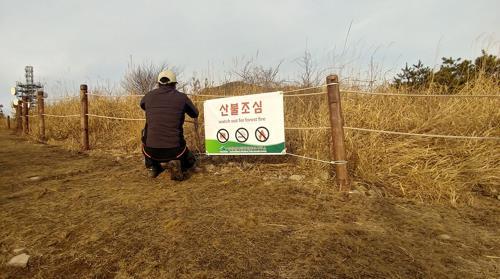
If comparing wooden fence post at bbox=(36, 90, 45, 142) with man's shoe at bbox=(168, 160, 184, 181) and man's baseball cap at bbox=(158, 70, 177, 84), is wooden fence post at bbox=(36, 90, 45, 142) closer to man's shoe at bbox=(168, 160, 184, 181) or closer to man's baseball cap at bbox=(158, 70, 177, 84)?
man's baseball cap at bbox=(158, 70, 177, 84)

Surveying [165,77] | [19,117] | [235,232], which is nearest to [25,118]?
[19,117]

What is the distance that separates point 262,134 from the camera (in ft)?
13.1

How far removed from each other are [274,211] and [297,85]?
413 centimetres

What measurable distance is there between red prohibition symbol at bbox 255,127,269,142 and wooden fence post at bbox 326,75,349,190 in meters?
0.87

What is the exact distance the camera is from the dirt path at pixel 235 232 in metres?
2.04

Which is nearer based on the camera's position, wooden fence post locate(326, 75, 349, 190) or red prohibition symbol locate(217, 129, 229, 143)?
wooden fence post locate(326, 75, 349, 190)

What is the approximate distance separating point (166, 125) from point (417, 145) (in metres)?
3.19

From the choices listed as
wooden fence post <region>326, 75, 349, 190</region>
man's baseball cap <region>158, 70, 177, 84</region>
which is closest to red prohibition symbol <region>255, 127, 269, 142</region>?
wooden fence post <region>326, 75, 349, 190</region>

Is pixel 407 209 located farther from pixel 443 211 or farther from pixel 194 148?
pixel 194 148

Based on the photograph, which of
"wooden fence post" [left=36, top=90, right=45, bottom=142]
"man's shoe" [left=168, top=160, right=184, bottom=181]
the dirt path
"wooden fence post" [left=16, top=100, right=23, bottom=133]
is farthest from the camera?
"wooden fence post" [left=16, top=100, right=23, bottom=133]

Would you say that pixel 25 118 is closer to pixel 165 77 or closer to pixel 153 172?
pixel 153 172

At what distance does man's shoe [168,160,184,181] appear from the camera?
13.1 feet

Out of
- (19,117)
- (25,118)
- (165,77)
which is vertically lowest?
(165,77)

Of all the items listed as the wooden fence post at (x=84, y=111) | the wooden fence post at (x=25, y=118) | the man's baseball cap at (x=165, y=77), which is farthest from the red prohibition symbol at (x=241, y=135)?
the wooden fence post at (x=25, y=118)
